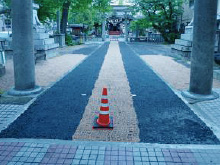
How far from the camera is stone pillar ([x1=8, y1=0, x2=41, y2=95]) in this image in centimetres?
668

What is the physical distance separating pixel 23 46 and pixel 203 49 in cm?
490

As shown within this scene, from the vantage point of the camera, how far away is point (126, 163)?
3609 millimetres

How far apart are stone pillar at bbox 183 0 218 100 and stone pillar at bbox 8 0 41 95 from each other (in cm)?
454

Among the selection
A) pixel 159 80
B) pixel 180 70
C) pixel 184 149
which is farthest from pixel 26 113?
pixel 180 70

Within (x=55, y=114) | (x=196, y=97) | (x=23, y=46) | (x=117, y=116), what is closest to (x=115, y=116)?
(x=117, y=116)

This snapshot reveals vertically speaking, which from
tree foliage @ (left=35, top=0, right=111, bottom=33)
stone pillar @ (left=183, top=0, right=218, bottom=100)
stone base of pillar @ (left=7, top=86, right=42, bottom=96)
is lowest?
stone base of pillar @ (left=7, top=86, right=42, bottom=96)

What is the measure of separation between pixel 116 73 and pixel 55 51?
7210 mm

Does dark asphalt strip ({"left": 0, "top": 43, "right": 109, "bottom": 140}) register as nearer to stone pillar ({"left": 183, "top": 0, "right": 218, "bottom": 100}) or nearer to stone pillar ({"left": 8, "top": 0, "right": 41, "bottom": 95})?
stone pillar ({"left": 8, "top": 0, "right": 41, "bottom": 95})

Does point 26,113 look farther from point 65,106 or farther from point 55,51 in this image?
point 55,51

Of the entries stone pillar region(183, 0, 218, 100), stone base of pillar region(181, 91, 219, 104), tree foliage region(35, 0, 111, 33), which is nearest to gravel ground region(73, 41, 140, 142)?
stone base of pillar region(181, 91, 219, 104)

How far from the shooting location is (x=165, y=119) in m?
5.32

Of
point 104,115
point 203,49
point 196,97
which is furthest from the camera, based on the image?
point 196,97

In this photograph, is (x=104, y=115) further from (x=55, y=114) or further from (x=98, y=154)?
(x=55, y=114)

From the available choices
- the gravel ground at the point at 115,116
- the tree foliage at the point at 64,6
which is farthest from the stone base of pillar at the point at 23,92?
the tree foliage at the point at 64,6
